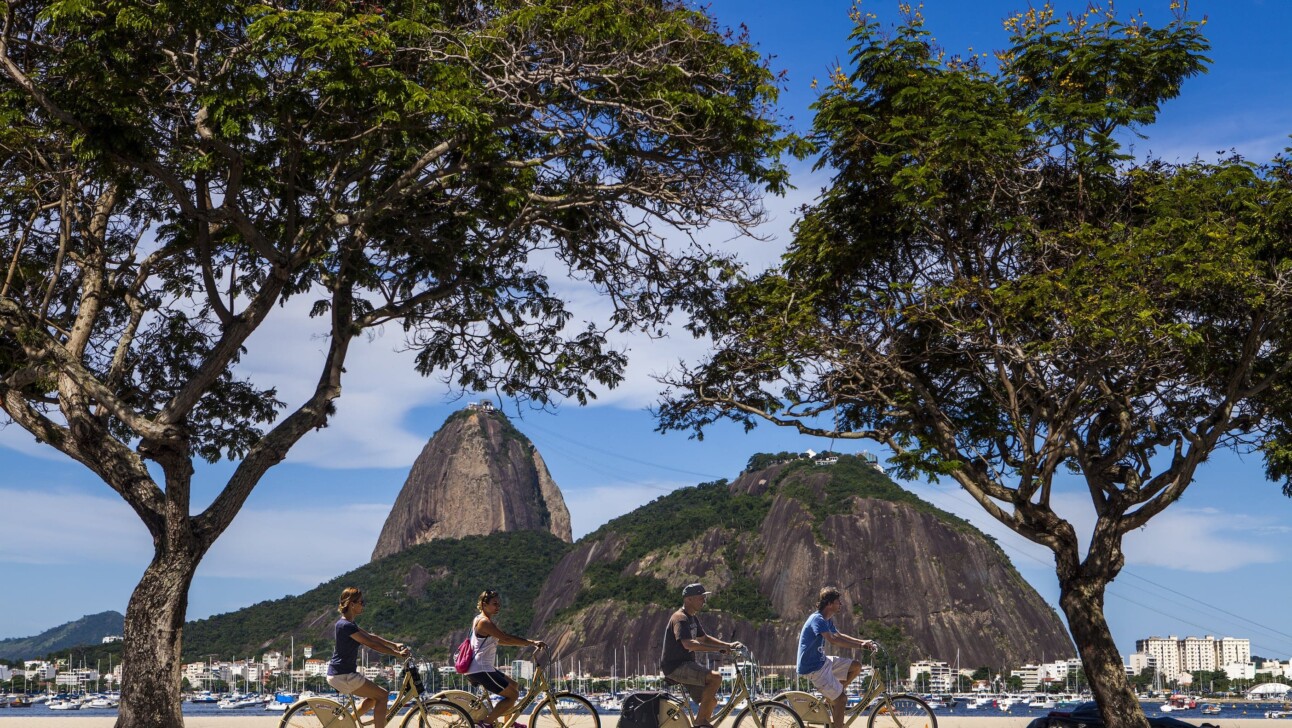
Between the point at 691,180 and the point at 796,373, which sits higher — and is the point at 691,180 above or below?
above

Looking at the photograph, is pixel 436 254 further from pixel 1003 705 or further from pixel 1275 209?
pixel 1003 705

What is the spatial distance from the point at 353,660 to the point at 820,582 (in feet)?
553

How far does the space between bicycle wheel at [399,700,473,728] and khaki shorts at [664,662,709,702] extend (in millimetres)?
1865

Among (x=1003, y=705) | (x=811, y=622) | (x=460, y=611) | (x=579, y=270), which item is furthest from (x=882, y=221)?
(x=460, y=611)

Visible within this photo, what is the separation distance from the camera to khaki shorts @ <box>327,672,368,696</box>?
32.7 feet

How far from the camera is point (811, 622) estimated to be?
35.8 feet

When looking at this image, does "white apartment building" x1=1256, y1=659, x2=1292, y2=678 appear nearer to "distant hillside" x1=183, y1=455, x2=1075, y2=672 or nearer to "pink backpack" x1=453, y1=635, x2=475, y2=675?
"distant hillside" x1=183, y1=455, x2=1075, y2=672

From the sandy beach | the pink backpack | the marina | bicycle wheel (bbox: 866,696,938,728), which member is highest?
the pink backpack

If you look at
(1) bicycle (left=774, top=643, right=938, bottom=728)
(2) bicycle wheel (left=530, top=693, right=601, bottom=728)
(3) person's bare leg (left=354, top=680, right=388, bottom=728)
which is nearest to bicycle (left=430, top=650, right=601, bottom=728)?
(2) bicycle wheel (left=530, top=693, right=601, bottom=728)

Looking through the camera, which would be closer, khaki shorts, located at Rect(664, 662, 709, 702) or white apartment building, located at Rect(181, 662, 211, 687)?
khaki shorts, located at Rect(664, 662, 709, 702)

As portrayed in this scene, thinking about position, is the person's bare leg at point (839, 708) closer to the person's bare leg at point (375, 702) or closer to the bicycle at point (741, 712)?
the bicycle at point (741, 712)

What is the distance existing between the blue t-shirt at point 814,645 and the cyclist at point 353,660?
11.7 ft

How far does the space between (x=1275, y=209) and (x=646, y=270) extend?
328 inches

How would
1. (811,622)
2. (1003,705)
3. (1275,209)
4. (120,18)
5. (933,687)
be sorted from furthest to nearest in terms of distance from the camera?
(933,687), (1003,705), (1275,209), (120,18), (811,622)
